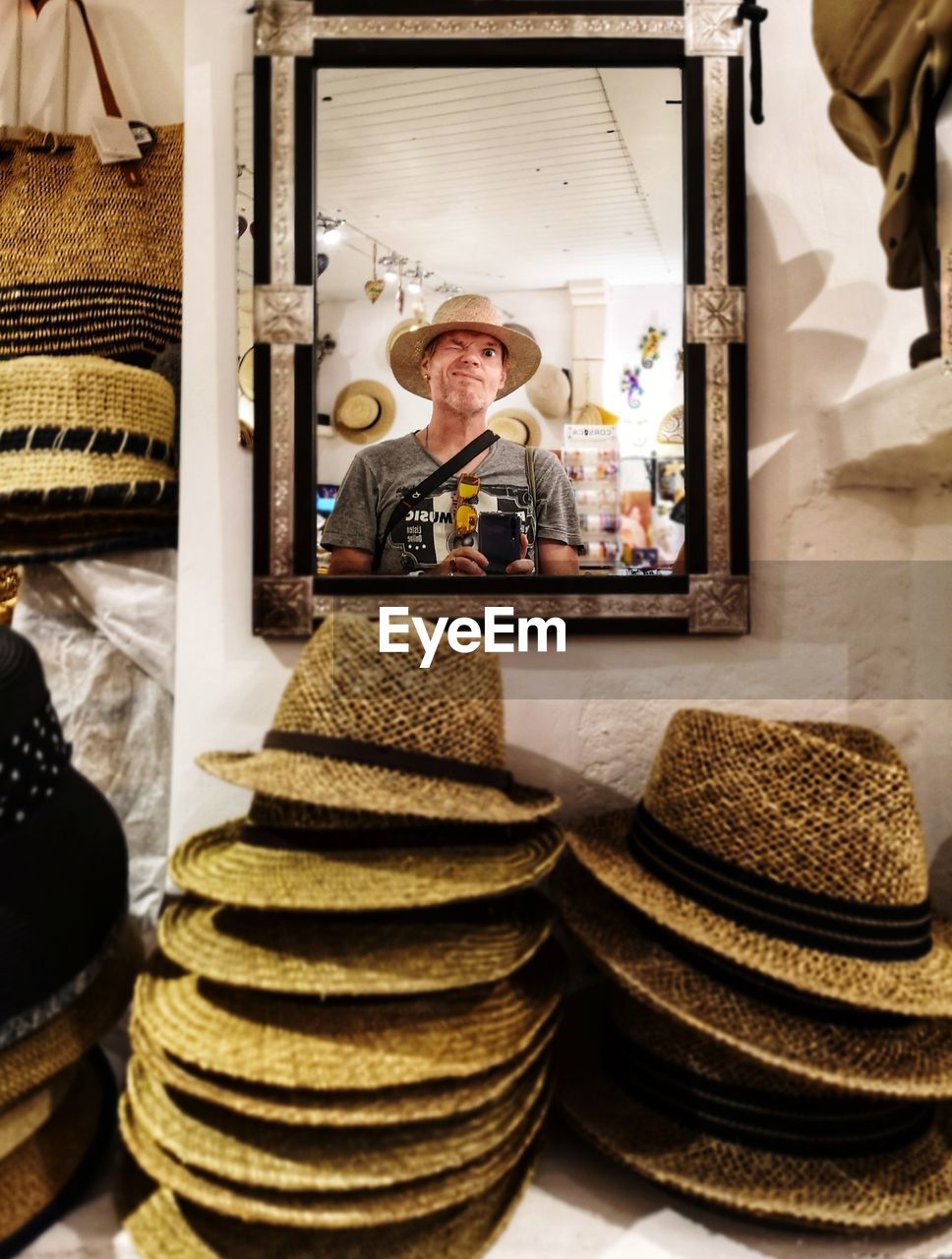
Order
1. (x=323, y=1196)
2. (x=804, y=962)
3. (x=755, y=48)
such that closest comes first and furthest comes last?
(x=323, y=1196)
(x=804, y=962)
(x=755, y=48)

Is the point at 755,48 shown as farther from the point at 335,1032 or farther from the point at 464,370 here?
the point at 335,1032

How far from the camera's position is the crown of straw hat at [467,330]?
1229 millimetres

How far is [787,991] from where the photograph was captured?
0.94 m

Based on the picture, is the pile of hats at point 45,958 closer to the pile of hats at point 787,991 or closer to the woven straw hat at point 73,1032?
the woven straw hat at point 73,1032

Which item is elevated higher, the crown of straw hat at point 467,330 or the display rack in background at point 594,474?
the crown of straw hat at point 467,330

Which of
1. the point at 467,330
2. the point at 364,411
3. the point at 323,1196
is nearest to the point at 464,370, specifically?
the point at 467,330

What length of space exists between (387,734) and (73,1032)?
0.52 m

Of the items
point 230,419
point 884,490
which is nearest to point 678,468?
point 884,490

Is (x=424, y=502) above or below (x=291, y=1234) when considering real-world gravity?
above

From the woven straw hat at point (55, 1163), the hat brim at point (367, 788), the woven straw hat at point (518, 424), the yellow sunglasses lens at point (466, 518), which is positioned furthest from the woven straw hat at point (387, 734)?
the woven straw hat at point (55, 1163)

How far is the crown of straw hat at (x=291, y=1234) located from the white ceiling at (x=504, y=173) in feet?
4.02

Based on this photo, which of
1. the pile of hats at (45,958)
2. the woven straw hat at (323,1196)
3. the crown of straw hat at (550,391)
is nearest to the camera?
the woven straw hat at (323,1196)

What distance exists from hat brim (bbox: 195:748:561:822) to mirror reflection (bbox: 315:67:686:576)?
394mm

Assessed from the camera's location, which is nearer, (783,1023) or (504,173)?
(783,1023)
